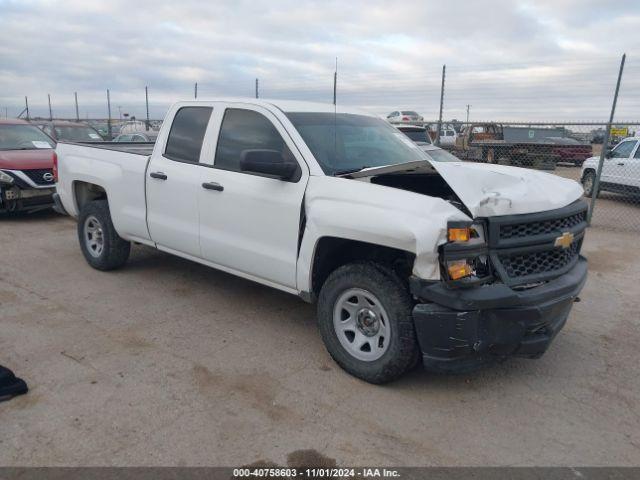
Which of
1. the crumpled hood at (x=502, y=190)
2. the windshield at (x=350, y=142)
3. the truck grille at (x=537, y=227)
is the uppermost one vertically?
the windshield at (x=350, y=142)

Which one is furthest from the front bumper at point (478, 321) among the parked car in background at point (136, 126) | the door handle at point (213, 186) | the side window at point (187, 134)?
the parked car in background at point (136, 126)

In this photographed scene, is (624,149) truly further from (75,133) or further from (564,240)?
(75,133)

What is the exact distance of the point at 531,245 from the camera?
3.46 meters

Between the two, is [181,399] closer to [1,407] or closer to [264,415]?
[264,415]

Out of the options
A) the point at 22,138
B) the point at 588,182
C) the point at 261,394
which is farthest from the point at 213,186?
the point at 588,182

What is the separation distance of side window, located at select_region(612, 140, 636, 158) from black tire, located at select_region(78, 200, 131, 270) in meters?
11.7

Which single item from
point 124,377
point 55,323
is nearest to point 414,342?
point 124,377

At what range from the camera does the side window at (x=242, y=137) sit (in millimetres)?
4352

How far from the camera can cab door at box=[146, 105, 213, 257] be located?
4832mm

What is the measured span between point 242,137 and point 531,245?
2476mm

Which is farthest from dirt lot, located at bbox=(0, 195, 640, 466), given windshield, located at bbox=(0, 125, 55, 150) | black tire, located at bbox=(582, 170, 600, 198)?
black tire, located at bbox=(582, 170, 600, 198)

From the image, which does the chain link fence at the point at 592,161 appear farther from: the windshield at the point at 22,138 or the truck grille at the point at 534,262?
the windshield at the point at 22,138

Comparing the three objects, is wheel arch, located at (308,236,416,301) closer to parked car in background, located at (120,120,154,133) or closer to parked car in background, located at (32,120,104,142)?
parked car in background, located at (32,120,104,142)

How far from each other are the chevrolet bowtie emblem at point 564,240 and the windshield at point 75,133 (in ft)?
39.3
